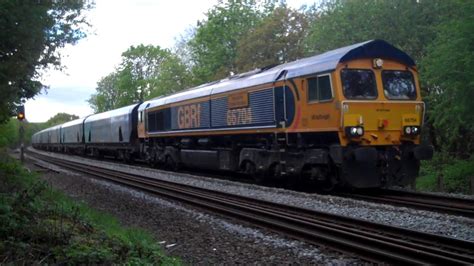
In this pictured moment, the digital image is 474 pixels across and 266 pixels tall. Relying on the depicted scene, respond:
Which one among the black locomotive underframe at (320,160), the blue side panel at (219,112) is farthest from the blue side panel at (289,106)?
the blue side panel at (219,112)

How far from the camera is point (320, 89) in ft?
45.5

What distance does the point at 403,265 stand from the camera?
21.2ft

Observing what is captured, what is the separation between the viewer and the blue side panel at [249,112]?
16.0 metres

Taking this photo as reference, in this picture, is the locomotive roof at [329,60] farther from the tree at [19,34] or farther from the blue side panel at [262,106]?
the tree at [19,34]

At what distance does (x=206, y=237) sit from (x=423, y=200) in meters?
5.78

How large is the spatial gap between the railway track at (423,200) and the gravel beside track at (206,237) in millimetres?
3956

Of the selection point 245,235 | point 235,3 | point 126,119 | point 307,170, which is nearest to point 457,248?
point 245,235

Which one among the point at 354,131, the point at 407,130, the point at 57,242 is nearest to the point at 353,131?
the point at 354,131

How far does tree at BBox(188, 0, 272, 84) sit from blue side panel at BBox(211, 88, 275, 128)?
31592mm

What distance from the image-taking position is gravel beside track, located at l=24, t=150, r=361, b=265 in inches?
294

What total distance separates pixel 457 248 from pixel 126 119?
26.9m

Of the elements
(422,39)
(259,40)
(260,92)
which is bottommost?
(260,92)

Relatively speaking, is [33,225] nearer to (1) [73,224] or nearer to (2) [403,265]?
(1) [73,224]

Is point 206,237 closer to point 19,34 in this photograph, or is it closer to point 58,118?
point 19,34
